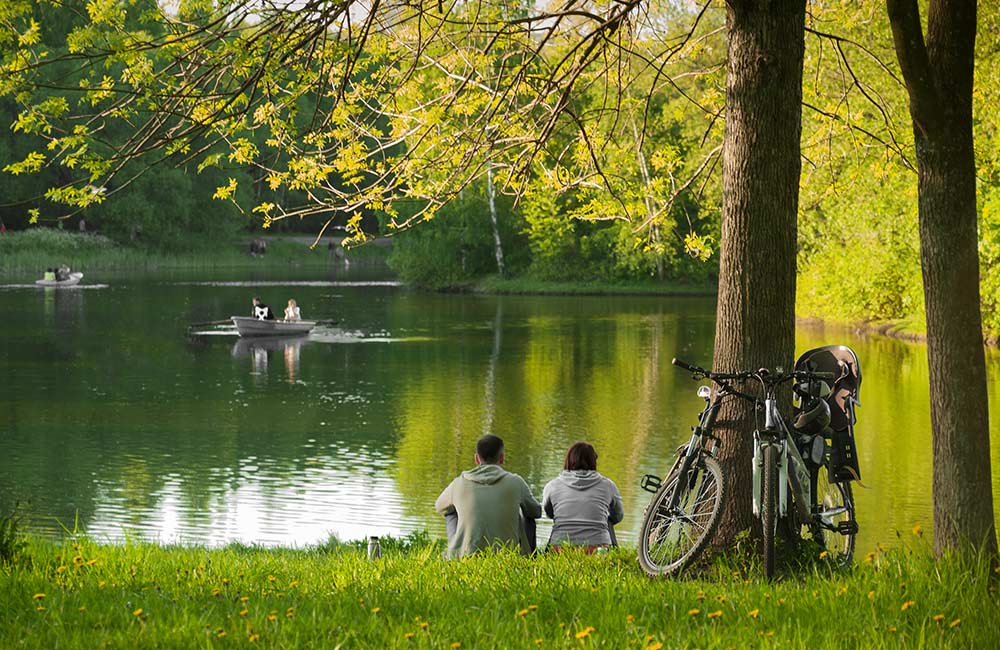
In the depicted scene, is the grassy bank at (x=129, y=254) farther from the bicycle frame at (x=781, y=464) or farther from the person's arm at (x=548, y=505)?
the bicycle frame at (x=781, y=464)

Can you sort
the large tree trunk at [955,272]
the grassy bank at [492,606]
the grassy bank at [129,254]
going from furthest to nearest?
the grassy bank at [129,254] < the large tree trunk at [955,272] < the grassy bank at [492,606]

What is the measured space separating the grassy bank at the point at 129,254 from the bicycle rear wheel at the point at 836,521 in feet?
183

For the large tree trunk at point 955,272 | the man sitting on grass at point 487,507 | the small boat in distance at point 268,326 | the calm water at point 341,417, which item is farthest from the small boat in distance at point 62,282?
the large tree trunk at point 955,272

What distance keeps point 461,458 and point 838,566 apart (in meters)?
11.0

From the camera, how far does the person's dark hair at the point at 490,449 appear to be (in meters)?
8.53

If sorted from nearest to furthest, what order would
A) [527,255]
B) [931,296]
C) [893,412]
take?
[931,296] → [893,412] → [527,255]

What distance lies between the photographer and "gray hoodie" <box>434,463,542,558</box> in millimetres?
8320

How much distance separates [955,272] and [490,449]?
2.88 metres

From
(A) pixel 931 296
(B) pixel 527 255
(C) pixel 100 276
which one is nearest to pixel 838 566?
(A) pixel 931 296

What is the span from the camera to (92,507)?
14.3m

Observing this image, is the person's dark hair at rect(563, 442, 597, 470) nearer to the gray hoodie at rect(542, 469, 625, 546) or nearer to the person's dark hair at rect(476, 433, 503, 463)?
the gray hoodie at rect(542, 469, 625, 546)

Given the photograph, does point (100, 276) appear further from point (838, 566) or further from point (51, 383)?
point (838, 566)

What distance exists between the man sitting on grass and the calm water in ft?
14.9

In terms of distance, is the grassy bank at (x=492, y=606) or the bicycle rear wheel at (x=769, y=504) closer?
the grassy bank at (x=492, y=606)
